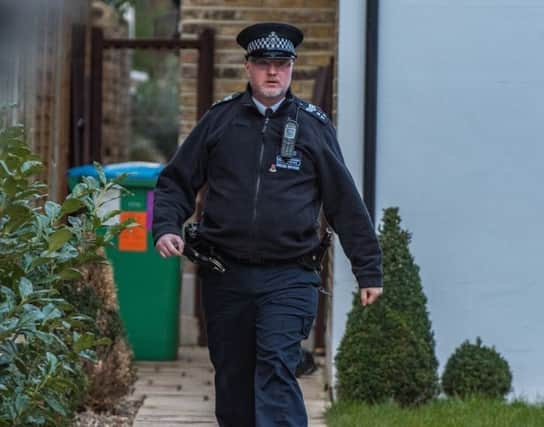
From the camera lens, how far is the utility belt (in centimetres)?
489

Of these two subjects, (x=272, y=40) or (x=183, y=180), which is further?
(x=183, y=180)

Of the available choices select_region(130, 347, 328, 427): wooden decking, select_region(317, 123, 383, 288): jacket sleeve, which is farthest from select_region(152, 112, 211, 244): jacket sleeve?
select_region(130, 347, 328, 427): wooden decking

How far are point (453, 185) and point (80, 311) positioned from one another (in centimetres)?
209

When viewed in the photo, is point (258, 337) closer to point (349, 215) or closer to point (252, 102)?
point (349, 215)

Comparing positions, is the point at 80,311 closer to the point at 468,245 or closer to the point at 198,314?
the point at 468,245

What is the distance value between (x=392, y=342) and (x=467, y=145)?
115 cm

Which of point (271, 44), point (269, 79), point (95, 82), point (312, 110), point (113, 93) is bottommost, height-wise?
point (312, 110)

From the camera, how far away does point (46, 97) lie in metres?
8.20

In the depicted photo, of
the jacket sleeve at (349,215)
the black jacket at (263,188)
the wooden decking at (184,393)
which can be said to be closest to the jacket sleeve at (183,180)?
the black jacket at (263,188)

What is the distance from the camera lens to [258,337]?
15.9 feet

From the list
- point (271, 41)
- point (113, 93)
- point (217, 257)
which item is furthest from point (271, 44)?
point (113, 93)

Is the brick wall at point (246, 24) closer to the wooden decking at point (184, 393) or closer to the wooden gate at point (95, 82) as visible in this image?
the wooden gate at point (95, 82)

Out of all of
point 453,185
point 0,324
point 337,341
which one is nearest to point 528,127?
point 453,185

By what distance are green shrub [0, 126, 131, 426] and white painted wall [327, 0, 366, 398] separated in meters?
2.17
